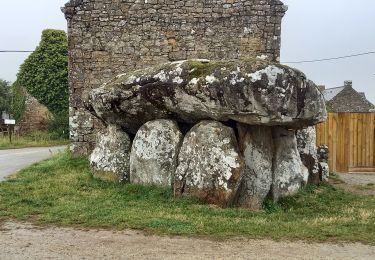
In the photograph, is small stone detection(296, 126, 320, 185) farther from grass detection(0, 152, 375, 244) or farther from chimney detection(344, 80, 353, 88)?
chimney detection(344, 80, 353, 88)

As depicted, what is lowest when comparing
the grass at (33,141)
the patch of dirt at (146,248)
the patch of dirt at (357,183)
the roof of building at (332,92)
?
the patch of dirt at (357,183)

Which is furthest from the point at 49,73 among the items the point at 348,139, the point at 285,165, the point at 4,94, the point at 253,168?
the point at 253,168

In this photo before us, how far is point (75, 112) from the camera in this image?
14156 millimetres

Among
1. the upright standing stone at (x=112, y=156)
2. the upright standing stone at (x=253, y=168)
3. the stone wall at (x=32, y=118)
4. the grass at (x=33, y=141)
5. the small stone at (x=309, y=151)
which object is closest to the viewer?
the upright standing stone at (x=253, y=168)

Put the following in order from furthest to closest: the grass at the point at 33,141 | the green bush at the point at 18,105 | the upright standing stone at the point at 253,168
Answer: the green bush at the point at 18,105, the grass at the point at 33,141, the upright standing stone at the point at 253,168

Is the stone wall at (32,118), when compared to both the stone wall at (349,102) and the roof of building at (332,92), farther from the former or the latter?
the roof of building at (332,92)

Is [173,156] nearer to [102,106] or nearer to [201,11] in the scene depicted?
[102,106]

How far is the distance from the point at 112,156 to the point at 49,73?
2613cm

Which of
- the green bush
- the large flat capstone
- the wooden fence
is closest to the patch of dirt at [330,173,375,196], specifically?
the wooden fence

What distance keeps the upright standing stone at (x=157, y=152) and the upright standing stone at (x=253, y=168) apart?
4.38ft

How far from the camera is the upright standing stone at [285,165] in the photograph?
9.77 metres

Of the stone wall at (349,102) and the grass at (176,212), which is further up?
the stone wall at (349,102)

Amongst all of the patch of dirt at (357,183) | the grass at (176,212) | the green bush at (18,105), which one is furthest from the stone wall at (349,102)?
the grass at (176,212)

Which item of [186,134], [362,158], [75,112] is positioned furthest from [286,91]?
[362,158]
